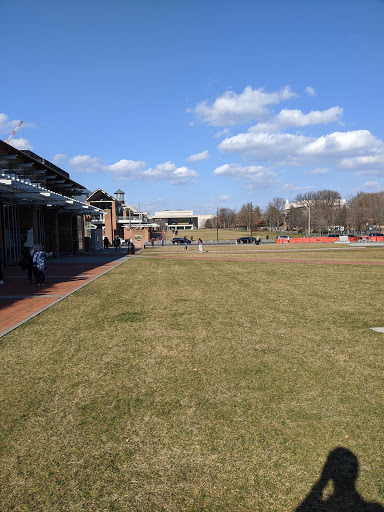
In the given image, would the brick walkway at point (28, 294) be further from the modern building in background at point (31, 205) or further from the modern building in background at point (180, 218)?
the modern building in background at point (180, 218)

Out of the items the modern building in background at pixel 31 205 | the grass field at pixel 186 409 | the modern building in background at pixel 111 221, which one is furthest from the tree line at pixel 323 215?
the grass field at pixel 186 409

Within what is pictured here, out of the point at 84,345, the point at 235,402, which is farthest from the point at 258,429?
the point at 84,345

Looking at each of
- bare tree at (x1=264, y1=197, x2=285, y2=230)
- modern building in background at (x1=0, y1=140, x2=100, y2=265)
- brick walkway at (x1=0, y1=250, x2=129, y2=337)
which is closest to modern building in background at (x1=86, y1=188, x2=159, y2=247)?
modern building in background at (x1=0, y1=140, x2=100, y2=265)

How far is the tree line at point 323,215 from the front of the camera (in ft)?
333

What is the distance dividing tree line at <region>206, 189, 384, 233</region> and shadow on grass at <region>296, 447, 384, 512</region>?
254 feet

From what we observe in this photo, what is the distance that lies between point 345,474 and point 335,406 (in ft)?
4.19

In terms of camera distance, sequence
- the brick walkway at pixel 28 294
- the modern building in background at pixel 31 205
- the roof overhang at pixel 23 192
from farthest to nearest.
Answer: the modern building in background at pixel 31 205 → the roof overhang at pixel 23 192 → the brick walkway at pixel 28 294

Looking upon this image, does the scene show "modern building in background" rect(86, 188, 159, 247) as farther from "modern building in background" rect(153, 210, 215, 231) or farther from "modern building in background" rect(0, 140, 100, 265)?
"modern building in background" rect(153, 210, 215, 231)

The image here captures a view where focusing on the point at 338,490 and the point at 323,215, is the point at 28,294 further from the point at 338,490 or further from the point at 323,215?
the point at 323,215

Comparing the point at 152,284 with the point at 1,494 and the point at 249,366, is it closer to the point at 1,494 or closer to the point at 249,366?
Answer: the point at 249,366

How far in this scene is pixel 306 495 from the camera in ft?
10.3

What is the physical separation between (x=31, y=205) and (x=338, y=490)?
26.0m

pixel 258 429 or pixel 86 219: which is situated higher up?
pixel 86 219

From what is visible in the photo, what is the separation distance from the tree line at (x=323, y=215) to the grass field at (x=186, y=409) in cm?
7389
